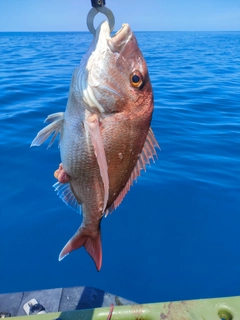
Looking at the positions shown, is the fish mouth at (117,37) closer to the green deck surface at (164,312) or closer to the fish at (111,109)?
the fish at (111,109)

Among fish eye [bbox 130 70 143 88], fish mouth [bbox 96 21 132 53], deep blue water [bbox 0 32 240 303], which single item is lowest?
deep blue water [bbox 0 32 240 303]

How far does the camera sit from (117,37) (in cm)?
177

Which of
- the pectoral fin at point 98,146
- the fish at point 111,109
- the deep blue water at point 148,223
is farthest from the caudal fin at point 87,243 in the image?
the deep blue water at point 148,223

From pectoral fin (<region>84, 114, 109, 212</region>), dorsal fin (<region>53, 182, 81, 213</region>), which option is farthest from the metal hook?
dorsal fin (<region>53, 182, 81, 213</region>)

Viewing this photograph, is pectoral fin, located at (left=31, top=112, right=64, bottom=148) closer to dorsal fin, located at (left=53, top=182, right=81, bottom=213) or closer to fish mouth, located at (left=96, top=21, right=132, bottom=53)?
dorsal fin, located at (left=53, top=182, right=81, bottom=213)

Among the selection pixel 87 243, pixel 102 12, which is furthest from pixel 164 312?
pixel 102 12

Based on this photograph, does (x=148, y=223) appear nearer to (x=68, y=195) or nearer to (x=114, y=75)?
(x=68, y=195)

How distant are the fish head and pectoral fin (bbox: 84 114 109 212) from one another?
0.34 feet

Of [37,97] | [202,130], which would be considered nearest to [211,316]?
[202,130]

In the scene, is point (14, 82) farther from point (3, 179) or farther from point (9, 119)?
point (3, 179)

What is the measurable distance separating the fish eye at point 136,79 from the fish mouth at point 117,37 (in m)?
Result: 0.16

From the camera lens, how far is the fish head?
1.78m

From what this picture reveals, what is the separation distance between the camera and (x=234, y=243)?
14.0 ft

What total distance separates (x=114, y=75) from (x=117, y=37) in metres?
0.22
